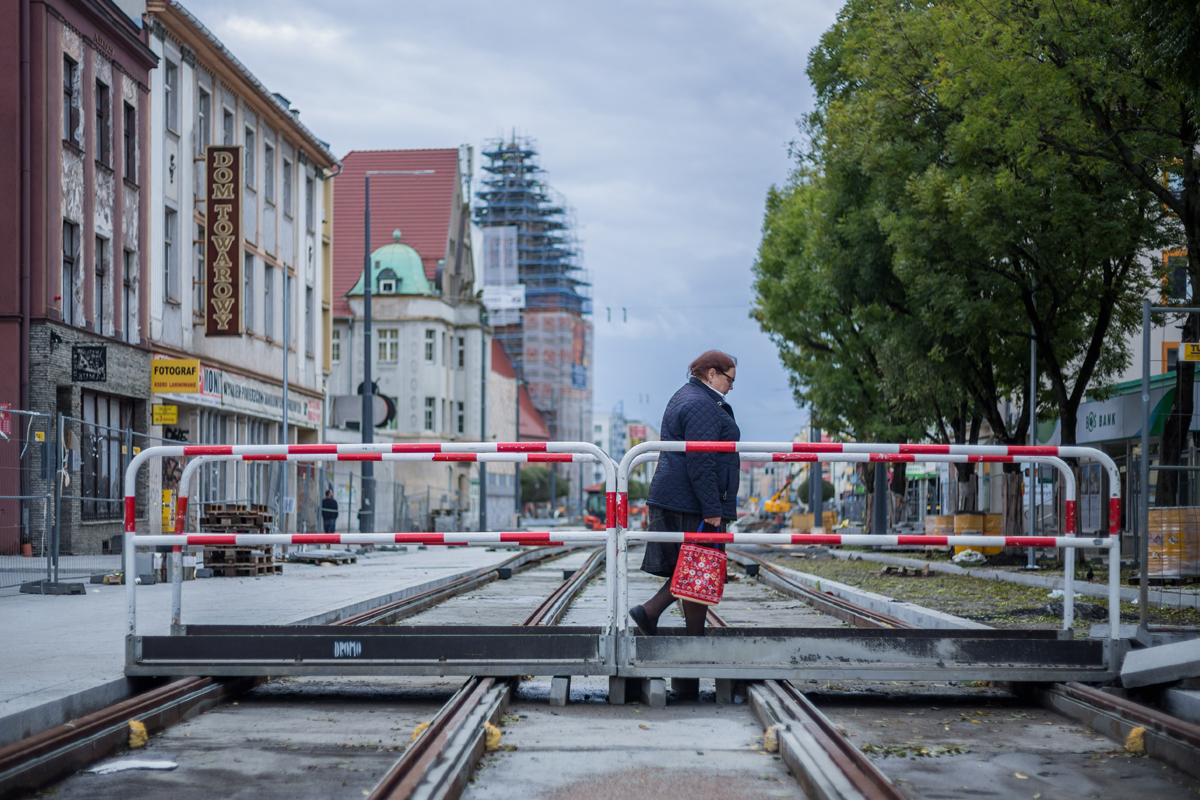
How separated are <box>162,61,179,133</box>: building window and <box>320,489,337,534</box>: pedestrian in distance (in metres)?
10.0

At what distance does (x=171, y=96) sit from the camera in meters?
33.2

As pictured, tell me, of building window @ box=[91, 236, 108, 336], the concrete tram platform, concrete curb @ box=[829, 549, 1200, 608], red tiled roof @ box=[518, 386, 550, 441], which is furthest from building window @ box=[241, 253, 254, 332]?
red tiled roof @ box=[518, 386, 550, 441]

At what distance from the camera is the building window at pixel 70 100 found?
25.5 metres

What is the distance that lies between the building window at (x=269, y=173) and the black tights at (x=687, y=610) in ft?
117

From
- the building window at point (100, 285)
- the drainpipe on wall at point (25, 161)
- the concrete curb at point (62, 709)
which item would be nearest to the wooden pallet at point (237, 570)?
the drainpipe on wall at point (25, 161)

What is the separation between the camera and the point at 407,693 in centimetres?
811

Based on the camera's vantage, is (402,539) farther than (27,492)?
No

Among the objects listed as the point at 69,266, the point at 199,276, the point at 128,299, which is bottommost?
the point at 128,299

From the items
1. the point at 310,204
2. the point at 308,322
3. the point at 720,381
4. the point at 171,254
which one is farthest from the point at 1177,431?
the point at 310,204

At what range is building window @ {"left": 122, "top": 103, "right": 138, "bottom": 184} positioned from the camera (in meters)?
29.3

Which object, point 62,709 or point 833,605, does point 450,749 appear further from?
point 833,605

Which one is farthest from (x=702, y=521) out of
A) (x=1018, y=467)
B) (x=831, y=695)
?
(x=1018, y=467)

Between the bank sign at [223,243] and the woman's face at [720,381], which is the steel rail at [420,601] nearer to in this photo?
the woman's face at [720,381]

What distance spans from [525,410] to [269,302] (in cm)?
8489
